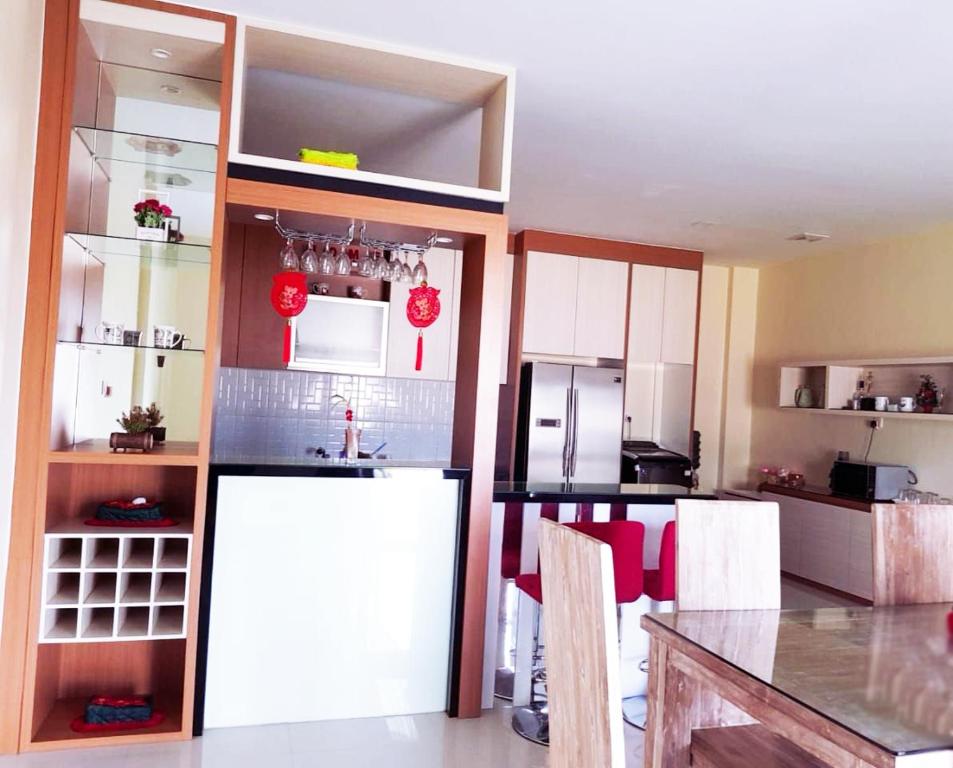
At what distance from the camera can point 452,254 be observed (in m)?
5.66

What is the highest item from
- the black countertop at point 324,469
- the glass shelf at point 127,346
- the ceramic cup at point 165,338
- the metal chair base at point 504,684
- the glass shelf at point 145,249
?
the glass shelf at point 145,249

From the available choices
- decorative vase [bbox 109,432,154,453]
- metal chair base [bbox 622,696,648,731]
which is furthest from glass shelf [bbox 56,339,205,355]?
metal chair base [bbox 622,696,648,731]

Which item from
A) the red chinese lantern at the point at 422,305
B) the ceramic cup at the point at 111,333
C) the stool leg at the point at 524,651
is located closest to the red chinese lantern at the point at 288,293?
the red chinese lantern at the point at 422,305

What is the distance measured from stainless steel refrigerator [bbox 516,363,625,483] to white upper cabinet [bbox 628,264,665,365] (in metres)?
0.32

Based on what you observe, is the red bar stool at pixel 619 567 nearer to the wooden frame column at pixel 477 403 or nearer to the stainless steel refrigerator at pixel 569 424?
the wooden frame column at pixel 477 403

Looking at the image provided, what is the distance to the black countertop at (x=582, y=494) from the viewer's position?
3.24 meters

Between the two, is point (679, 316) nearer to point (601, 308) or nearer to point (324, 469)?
point (601, 308)

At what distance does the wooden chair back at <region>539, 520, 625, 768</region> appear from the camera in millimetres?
1318

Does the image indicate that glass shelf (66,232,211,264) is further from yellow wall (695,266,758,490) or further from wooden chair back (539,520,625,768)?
yellow wall (695,266,758,490)

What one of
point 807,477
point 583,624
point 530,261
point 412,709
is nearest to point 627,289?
point 530,261

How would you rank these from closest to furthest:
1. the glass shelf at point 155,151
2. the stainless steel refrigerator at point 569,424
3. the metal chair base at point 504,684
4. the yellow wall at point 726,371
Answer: the glass shelf at point 155,151 → the metal chair base at point 504,684 → the stainless steel refrigerator at point 569,424 → the yellow wall at point 726,371

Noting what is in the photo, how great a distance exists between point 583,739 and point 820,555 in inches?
182

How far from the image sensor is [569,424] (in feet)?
19.1

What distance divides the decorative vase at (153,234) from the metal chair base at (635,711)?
104 inches
